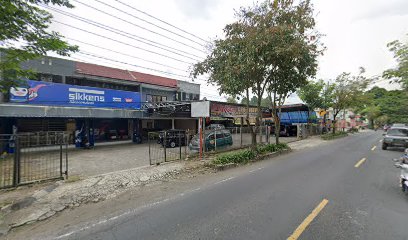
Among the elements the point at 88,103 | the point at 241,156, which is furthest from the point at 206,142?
the point at 88,103

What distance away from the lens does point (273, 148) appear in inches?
560

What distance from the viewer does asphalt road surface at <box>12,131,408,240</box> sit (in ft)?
12.5

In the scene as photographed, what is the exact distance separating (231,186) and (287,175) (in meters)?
2.65

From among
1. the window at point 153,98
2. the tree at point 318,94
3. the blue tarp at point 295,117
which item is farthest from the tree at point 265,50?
the blue tarp at point 295,117

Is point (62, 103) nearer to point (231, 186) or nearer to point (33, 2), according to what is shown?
point (33, 2)

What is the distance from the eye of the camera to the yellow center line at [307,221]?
3.67 metres

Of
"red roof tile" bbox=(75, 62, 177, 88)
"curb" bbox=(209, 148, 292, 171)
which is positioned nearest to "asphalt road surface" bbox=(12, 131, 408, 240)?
"curb" bbox=(209, 148, 292, 171)

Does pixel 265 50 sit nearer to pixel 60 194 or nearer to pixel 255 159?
pixel 255 159

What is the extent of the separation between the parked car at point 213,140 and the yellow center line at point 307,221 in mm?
8971

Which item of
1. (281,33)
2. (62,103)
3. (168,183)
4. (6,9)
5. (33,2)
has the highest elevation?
(281,33)

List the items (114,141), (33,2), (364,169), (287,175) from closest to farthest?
(33,2) < (287,175) < (364,169) < (114,141)

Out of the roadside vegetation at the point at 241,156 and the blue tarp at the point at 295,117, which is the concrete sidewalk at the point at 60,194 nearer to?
the roadside vegetation at the point at 241,156

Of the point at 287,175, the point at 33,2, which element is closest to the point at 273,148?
the point at 287,175

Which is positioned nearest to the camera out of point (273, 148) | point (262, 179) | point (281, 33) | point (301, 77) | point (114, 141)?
point (262, 179)
